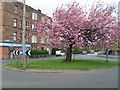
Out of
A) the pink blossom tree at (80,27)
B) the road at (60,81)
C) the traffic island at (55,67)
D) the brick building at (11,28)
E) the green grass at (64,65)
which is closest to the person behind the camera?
the road at (60,81)

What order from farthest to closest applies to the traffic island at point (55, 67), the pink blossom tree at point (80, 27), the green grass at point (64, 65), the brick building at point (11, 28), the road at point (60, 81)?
the brick building at point (11, 28) < the pink blossom tree at point (80, 27) < the green grass at point (64, 65) < the traffic island at point (55, 67) < the road at point (60, 81)

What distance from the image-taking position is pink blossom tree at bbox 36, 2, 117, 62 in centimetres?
2900

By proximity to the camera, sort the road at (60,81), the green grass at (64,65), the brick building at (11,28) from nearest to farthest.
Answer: the road at (60,81) → the green grass at (64,65) → the brick building at (11,28)

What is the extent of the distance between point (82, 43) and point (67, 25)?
2.84m

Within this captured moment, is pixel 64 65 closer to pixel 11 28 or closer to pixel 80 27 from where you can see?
pixel 80 27

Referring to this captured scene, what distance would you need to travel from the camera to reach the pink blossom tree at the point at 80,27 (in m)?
29.0

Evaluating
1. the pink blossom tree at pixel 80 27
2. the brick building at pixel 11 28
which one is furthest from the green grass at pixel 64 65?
the brick building at pixel 11 28

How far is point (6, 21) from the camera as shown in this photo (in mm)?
49562

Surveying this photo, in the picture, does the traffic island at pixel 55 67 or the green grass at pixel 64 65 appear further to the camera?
the green grass at pixel 64 65

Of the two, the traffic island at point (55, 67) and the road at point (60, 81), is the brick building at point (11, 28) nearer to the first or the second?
the traffic island at point (55, 67)

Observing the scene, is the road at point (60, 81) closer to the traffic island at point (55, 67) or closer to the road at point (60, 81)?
the road at point (60, 81)

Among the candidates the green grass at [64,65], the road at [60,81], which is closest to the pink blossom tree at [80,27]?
the green grass at [64,65]

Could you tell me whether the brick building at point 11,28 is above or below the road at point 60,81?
above

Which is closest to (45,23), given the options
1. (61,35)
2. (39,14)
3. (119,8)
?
(61,35)
